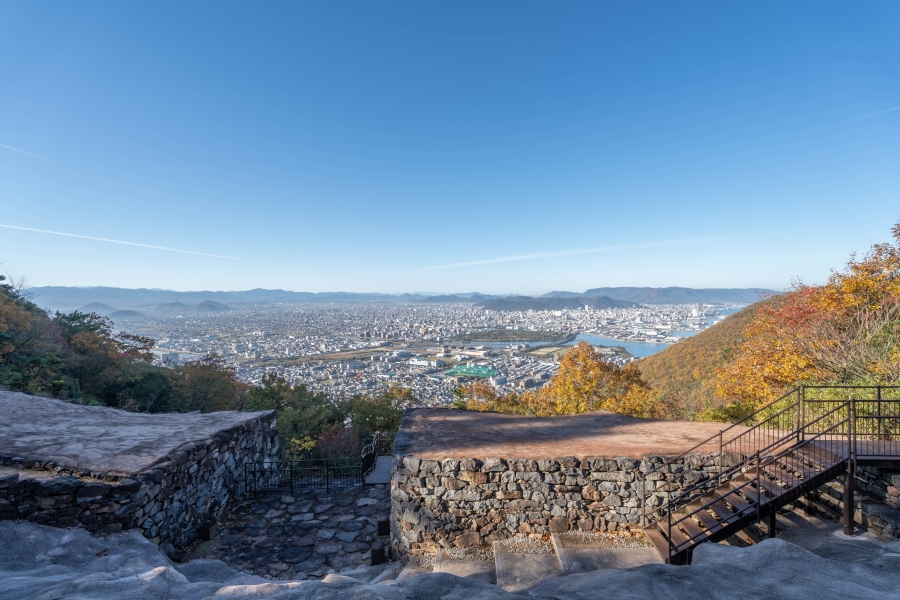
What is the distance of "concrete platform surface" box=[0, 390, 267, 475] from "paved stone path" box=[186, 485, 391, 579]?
6.05 feet

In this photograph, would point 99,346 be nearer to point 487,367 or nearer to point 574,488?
point 574,488

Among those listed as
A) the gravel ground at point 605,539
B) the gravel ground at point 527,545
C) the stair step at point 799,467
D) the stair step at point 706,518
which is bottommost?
the gravel ground at point 527,545

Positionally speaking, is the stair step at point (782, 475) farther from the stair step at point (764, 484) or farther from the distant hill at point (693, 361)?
the distant hill at point (693, 361)

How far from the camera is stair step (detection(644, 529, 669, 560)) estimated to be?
551 centimetres

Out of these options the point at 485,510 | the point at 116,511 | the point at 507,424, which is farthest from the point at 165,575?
the point at 507,424

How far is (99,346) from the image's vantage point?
577 inches

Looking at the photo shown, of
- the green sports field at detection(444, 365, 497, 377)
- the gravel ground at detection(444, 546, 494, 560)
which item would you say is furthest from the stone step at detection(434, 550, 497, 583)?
the green sports field at detection(444, 365, 497, 377)

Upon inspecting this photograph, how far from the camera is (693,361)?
92.1 ft

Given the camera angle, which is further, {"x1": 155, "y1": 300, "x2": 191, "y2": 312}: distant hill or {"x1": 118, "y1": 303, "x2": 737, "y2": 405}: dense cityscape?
{"x1": 155, "y1": 300, "x2": 191, "y2": 312}: distant hill

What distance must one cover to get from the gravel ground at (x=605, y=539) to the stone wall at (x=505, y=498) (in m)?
0.10

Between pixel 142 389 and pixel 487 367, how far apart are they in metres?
31.6

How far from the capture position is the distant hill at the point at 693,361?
22094 millimetres

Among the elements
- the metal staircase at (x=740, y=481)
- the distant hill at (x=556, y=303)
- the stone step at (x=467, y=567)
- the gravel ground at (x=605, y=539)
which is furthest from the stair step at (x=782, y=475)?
the distant hill at (x=556, y=303)

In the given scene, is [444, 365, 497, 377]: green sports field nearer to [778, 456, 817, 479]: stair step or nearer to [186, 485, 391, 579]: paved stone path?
[186, 485, 391, 579]: paved stone path
